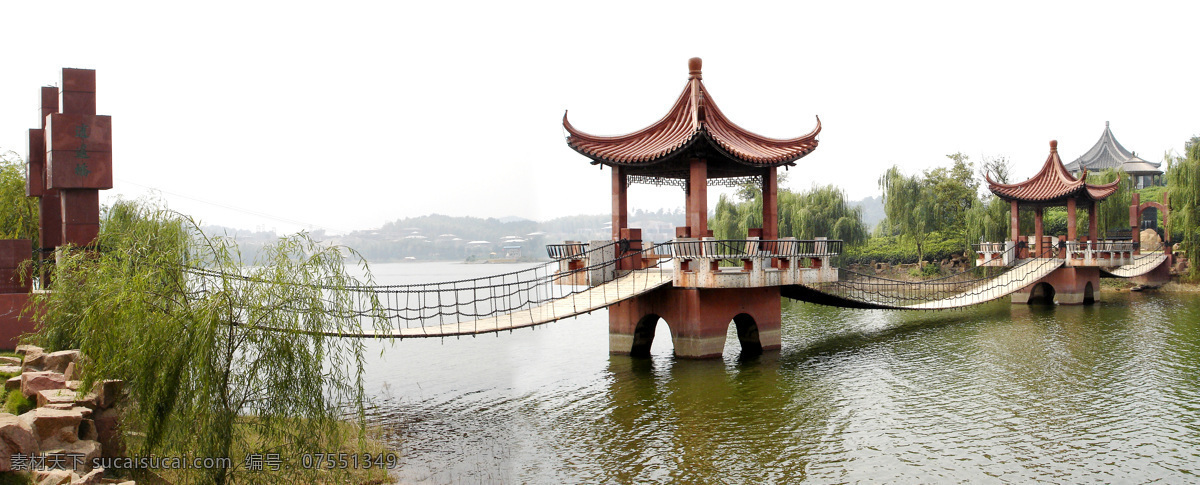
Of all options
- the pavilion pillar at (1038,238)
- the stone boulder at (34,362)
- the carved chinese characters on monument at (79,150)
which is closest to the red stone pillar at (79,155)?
the carved chinese characters on monument at (79,150)

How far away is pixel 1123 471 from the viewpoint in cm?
843

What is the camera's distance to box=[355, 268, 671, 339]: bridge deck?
40.2 feet

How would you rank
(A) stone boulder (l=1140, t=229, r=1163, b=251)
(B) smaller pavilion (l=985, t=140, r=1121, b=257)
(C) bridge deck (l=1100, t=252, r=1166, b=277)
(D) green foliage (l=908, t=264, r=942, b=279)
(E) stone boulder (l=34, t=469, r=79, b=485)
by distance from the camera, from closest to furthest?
(E) stone boulder (l=34, t=469, r=79, b=485), (B) smaller pavilion (l=985, t=140, r=1121, b=257), (C) bridge deck (l=1100, t=252, r=1166, b=277), (D) green foliage (l=908, t=264, r=942, b=279), (A) stone boulder (l=1140, t=229, r=1163, b=251)

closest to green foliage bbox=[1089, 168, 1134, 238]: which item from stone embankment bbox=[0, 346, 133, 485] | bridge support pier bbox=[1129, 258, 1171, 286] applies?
bridge support pier bbox=[1129, 258, 1171, 286]

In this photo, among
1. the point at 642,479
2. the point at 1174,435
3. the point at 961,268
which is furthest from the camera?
the point at 961,268

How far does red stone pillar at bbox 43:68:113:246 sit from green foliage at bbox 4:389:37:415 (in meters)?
3.31

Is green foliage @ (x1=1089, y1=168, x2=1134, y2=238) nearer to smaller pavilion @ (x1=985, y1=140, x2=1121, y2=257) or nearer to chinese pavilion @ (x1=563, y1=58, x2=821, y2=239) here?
smaller pavilion @ (x1=985, y1=140, x2=1121, y2=257)

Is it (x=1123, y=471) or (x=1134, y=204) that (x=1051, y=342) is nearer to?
(x=1123, y=471)

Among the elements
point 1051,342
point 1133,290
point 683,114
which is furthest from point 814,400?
point 1133,290

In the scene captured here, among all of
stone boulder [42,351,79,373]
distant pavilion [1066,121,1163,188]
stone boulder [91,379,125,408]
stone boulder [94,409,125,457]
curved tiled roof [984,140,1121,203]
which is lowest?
stone boulder [94,409,125,457]

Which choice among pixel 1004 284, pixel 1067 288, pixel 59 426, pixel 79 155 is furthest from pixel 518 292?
pixel 1067 288

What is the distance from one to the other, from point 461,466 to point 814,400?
5.80m

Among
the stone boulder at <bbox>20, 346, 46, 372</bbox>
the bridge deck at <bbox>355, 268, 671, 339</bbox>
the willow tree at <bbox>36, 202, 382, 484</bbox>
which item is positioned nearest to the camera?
the willow tree at <bbox>36, 202, 382, 484</bbox>

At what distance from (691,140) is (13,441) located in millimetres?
11106
